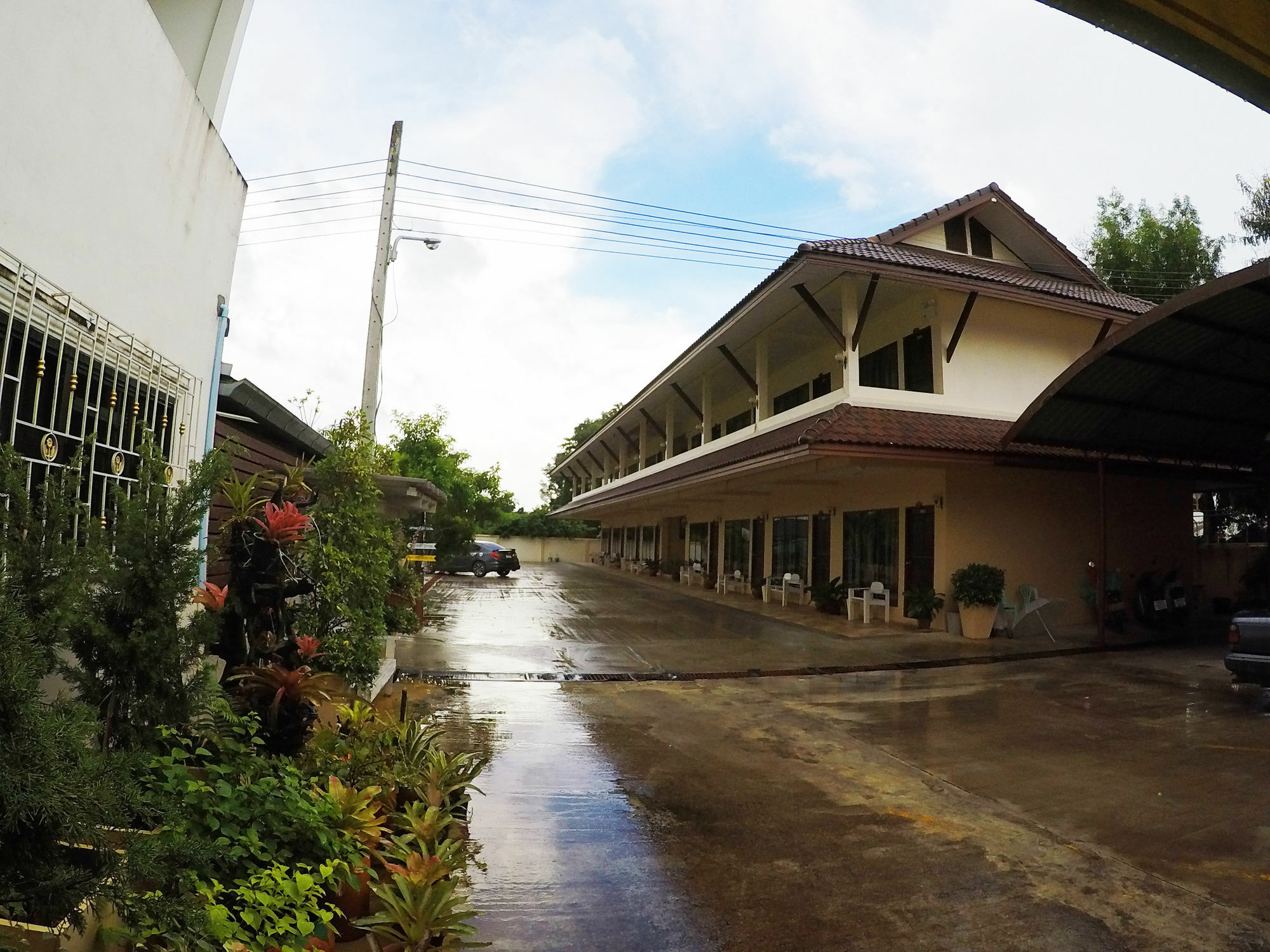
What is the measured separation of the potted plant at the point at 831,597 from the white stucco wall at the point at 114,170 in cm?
1356

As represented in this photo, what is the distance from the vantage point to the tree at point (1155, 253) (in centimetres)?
2853

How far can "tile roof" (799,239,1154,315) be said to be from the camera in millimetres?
13484

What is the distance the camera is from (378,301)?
1373 cm

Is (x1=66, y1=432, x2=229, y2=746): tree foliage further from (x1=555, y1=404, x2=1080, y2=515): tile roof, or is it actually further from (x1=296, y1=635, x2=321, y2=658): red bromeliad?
(x1=555, y1=404, x2=1080, y2=515): tile roof

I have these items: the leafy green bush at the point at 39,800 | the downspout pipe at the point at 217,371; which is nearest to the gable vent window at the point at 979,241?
the downspout pipe at the point at 217,371

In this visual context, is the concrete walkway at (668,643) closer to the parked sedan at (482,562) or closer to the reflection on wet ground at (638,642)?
the reflection on wet ground at (638,642)

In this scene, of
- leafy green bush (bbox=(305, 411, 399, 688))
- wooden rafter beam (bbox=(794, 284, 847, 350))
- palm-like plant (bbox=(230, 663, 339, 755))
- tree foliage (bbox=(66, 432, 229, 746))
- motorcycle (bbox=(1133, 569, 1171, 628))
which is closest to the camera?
tree foliage (bbox=(66, 432, 229, 746))

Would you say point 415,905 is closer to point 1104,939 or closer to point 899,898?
point 899,898

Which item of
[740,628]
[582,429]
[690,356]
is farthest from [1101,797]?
[582,429]

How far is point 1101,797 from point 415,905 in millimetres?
4521

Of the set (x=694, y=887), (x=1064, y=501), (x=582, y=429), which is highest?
(x=582, y=429)

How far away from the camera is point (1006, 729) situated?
7273 mm

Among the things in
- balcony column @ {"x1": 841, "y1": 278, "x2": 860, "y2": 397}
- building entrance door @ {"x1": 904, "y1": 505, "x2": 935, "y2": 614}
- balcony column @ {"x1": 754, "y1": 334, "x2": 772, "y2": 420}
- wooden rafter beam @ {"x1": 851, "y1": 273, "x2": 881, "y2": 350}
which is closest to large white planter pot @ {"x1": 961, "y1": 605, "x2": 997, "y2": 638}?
building entrance door @ {"x1": 904, "y1": 505, "x2": 935, "y2": 614}

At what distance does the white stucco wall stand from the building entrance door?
40.5 ft
